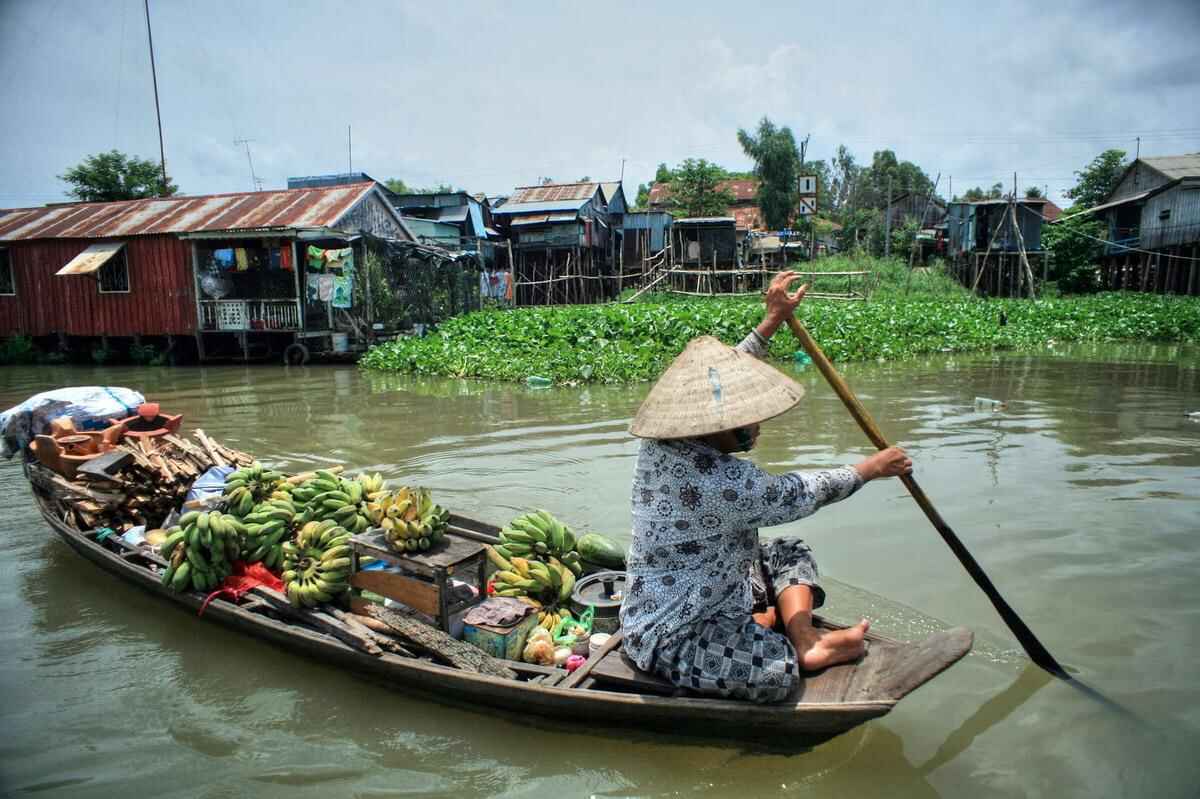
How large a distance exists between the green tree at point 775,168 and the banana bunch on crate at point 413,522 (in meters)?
33.7

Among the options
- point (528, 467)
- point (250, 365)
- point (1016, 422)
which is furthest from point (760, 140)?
point (528, 467)

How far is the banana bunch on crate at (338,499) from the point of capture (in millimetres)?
4289

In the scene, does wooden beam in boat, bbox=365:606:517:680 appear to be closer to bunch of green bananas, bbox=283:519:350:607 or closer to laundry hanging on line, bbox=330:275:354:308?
bunch of green bananas, bbox=283:519:350:607

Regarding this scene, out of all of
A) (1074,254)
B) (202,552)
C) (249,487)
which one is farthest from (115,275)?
(1074,254)

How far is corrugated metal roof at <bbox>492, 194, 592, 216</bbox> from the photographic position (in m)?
28.1

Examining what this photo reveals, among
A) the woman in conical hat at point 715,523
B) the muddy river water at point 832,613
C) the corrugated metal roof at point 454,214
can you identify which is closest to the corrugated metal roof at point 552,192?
the corrugated metal roof at point 454,214

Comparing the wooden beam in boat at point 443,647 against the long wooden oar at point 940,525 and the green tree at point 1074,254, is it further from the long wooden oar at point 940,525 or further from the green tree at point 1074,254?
the green tree at point 1074,254

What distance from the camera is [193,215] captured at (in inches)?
733

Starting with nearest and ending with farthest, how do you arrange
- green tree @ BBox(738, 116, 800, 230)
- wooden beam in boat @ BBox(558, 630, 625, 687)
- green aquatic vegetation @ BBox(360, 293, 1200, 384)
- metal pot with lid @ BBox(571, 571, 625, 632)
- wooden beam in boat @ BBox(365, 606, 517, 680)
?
wooden beam in boat @ BBox(558, 630, 625, 687) < wooden beam in boat @ BBox(365, 606, 517, 680) < metal pot with lid @ BBox(571, 571, 625, 632) < green aquatic vegetation @ BBox(360, 293, 1200, 384) < green tree @ BBox(738, 116, 800, 230)

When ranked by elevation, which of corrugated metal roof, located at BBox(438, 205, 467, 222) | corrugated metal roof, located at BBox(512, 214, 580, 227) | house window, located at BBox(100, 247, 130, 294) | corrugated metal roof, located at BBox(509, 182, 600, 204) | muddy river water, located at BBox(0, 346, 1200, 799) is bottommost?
muddy river water, located at BBox(0, 346, 1200, 799)

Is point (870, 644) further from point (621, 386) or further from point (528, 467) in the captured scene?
point (621, 386)

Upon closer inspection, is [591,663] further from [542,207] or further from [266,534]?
[542,207]

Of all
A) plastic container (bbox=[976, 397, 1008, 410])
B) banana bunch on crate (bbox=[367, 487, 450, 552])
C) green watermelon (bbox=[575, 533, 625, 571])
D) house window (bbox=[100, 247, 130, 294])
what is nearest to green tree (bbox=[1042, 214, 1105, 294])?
plastic container (bbox=[976, 397, 1008, 410])

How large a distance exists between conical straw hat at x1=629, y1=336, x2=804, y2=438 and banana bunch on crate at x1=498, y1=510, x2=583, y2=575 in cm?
144
